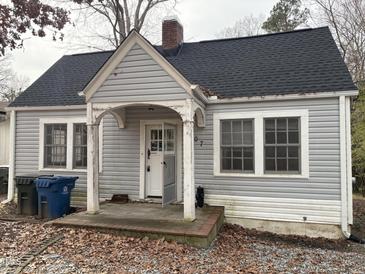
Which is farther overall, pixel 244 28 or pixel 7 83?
pixel 7 83

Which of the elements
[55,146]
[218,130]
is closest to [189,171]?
[218,130]

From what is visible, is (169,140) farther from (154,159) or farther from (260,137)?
(260,137)

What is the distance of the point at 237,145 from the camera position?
7.85m

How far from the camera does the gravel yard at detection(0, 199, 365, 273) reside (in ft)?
15.5

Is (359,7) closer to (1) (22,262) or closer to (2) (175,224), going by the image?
(2) (175,224)

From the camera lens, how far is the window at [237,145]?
7777 mm

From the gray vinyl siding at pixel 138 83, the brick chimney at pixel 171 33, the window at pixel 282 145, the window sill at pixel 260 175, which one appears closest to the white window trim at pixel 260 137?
the window sill at pixel 260 175

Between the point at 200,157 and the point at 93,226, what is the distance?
3249 millimetres

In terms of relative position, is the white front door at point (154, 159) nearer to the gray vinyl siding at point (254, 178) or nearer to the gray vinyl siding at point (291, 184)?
the gray vinyl siding at point (254, 178)

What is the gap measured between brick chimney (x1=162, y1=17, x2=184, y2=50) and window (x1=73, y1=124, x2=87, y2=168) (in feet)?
13.3

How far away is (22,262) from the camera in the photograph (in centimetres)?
483

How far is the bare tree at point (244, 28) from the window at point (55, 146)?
64.6 ft

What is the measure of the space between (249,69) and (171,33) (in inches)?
133

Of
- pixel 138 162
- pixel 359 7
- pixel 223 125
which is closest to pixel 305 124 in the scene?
pixel 223 125
